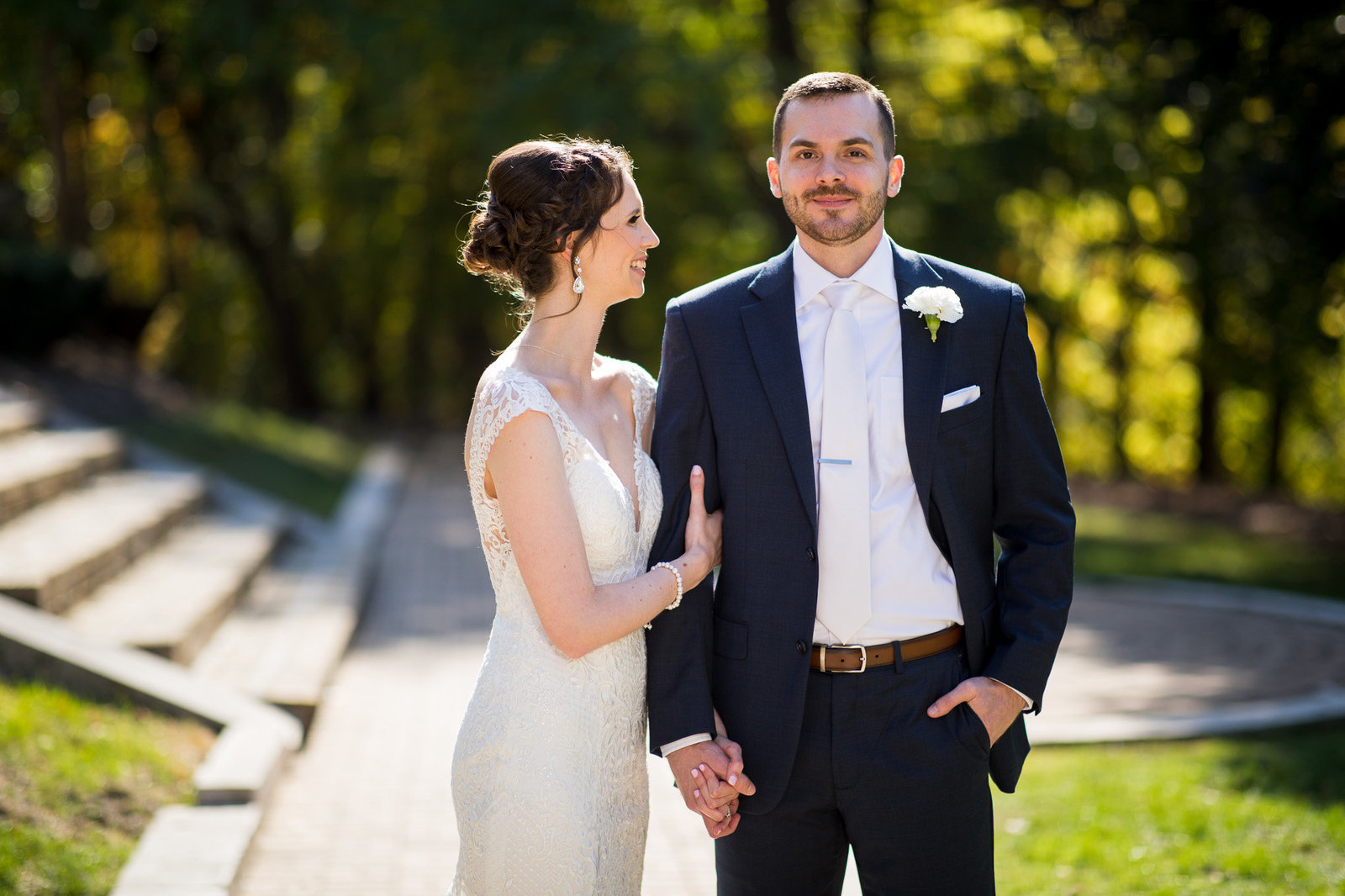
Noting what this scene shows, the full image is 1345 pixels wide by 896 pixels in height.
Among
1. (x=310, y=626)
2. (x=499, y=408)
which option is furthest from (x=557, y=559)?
(x=310, y=626)

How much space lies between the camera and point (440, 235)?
1916 centimetres

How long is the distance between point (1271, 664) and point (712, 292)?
6599 millimetres

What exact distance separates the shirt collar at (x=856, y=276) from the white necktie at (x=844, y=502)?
0.19m

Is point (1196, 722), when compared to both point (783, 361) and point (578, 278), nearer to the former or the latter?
point (783, 361)

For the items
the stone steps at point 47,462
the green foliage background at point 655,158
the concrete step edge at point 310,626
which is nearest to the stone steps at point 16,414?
the stone steps at point 47,462

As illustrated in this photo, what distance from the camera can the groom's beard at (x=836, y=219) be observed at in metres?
2.77

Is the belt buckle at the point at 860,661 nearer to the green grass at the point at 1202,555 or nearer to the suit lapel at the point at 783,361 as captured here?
the suit lapel at the point at 783,361

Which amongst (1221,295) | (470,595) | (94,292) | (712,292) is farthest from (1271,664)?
(94,292)

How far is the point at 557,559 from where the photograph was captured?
2732 mm

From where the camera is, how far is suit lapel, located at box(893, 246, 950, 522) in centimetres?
272

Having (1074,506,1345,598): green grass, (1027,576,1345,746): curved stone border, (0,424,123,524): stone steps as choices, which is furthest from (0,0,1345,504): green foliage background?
(1027,576,1345,746): curved stone border

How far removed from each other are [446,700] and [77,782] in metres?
2.58

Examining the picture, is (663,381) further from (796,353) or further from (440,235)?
(440,235)

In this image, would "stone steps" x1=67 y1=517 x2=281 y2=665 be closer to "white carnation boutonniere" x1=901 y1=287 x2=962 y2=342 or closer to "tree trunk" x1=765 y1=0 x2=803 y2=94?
"white carnation boutonniere" x1=901 y1=287 x2=962 y2=342
